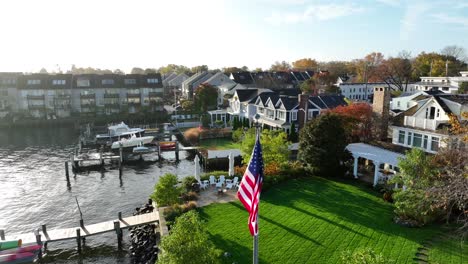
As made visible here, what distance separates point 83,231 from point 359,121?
90.0 feet

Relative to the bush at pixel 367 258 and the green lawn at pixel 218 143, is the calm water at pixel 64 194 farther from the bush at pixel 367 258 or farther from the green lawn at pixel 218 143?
the bush at pixel 367 258

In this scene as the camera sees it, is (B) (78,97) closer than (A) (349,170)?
No

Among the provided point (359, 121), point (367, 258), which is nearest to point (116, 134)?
point (359, 121)

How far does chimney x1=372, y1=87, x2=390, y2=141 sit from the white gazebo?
3.52 metres

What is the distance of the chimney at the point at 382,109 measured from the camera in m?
37.0

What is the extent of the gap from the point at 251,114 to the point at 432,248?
43721 mm

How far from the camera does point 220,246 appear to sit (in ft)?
67.6

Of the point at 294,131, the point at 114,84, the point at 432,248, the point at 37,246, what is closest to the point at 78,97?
the point at 114,84

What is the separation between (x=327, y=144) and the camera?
3191cm

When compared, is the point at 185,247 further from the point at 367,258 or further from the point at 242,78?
the point at 242,78

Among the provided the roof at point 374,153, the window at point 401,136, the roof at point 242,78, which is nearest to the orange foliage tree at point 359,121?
the roof at point 374,153

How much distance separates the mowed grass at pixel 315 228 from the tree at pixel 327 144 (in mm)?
3081

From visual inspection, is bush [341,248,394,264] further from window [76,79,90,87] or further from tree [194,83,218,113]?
window [76,79,90,87]

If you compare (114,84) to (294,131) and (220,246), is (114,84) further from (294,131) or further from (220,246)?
(220,246)
